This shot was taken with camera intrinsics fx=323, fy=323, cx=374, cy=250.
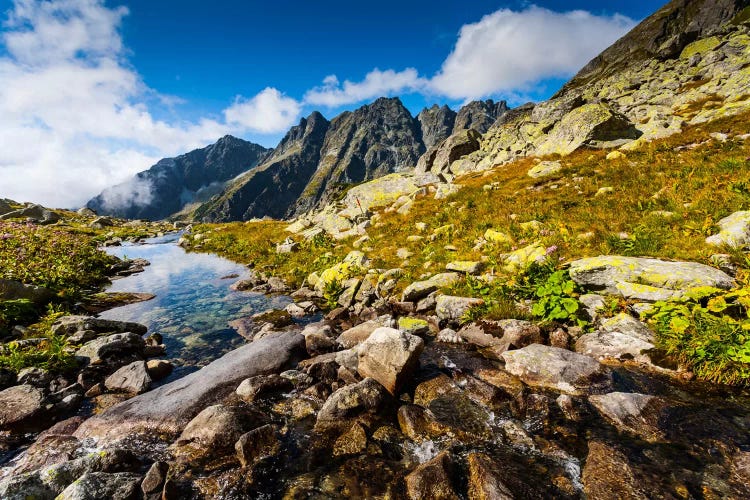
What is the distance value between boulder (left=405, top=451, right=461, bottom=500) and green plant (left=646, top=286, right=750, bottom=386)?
239 inches

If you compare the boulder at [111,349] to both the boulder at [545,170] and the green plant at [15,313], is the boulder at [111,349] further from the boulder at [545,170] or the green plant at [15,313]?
the boulder at [545,170]

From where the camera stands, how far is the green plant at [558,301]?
929cm

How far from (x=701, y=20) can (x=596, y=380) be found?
→ 22489 centimetres

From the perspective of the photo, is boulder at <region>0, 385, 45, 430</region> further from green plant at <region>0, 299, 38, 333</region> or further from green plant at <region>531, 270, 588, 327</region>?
green plant at <region>531, 270, 588, 327</region>

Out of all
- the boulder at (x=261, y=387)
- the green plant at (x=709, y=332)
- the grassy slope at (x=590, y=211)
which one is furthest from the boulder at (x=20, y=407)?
the green plant at (x=709, y=332)

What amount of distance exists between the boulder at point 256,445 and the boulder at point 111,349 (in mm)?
6733

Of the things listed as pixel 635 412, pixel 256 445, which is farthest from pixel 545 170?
pixel 256 445

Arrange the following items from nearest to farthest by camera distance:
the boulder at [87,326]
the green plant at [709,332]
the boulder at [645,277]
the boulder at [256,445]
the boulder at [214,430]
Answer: the boulder at [256,445] < the boulder at [214,430] < the green plant at [709,332] < the boulder at [645,277] < the boulder at [87,326]

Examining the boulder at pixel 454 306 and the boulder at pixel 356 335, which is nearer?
the boulder at pixel 356 335

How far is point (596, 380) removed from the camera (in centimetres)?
716

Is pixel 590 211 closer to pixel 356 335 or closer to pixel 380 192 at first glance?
pixel 356 335

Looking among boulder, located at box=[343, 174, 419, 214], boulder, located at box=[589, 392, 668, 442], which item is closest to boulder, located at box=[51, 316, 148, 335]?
boulder, located at box=[589, 392, 668, 442]

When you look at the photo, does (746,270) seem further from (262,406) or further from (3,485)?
(3,485)

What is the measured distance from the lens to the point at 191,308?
52.2ft
